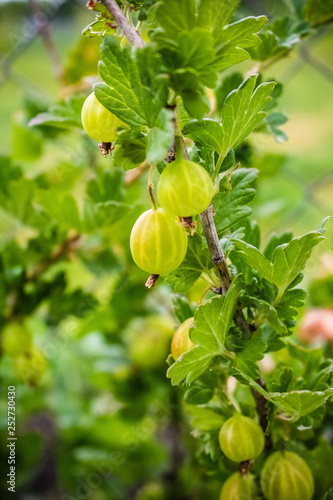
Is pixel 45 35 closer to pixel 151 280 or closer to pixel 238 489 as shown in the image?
pixel 151 280

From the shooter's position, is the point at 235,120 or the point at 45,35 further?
the point at 45,35

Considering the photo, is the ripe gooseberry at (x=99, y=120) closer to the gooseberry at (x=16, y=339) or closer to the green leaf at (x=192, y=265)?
the green leaf at (x=192, y=265)

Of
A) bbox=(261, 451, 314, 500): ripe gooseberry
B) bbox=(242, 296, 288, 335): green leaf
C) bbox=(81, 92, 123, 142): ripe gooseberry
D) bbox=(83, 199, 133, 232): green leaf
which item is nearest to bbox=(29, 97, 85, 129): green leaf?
bbox=(83, 199, 133, 232): green leaf

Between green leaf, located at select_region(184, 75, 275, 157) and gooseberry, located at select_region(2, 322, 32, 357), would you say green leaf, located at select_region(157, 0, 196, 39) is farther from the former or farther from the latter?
gooseberry, located at select_region(2, 322, 32, 357)

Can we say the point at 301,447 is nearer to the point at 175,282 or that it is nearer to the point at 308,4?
the point at 175,282

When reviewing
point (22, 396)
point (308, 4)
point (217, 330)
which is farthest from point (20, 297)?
point (308, 4)

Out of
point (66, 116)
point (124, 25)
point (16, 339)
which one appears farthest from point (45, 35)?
point (124, 25)

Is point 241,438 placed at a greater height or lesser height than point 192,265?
lesser
